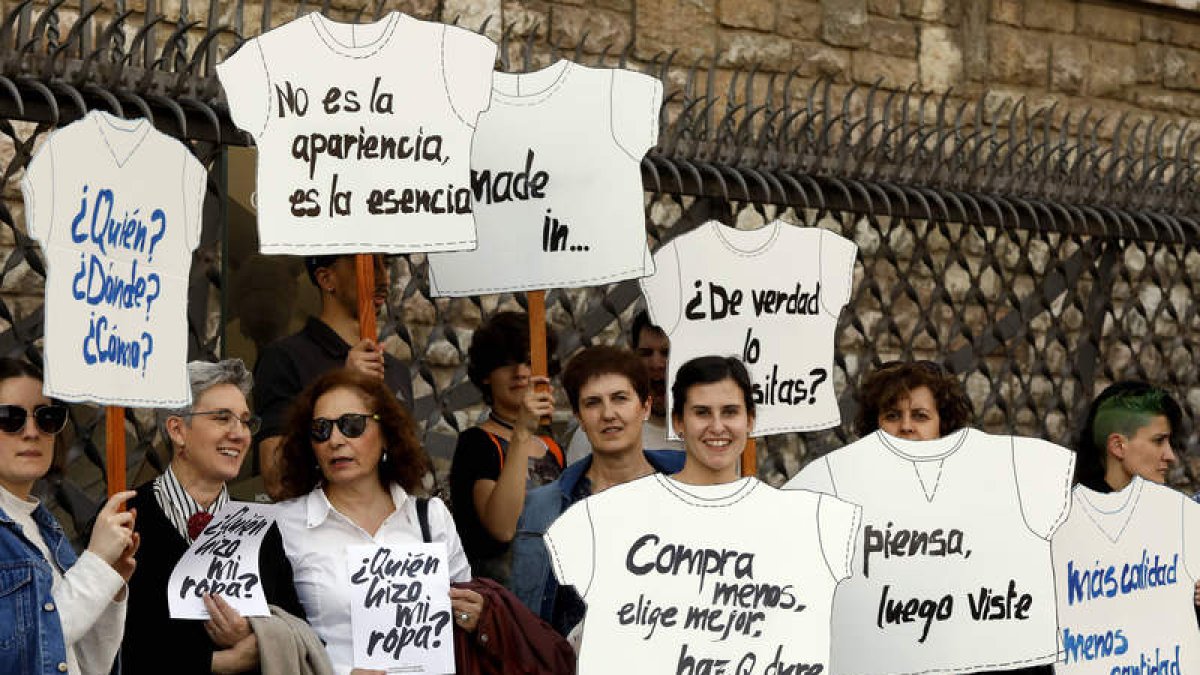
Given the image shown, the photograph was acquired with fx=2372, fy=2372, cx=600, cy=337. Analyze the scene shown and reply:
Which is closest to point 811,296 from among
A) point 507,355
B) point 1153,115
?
point 507,355

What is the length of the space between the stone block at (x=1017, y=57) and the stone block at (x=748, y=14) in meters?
1.47

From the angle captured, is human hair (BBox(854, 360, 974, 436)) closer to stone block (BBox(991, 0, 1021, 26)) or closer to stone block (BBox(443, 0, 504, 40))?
stone block (BBox(443, 0, 504, 40))

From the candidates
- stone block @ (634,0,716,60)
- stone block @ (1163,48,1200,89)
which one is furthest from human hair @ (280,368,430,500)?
stone block @ (1163,48,1200,89)

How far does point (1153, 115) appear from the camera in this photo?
12.5 meters

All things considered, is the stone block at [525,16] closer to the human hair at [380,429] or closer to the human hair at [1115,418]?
the human hair at [1115,418]

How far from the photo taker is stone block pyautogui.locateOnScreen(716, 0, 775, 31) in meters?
10.9

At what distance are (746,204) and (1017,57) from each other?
15.8ft

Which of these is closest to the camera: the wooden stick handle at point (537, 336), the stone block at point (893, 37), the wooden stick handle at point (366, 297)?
the wooden stick handle at point (366, 297)

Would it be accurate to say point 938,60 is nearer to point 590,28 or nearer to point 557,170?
point 590,28

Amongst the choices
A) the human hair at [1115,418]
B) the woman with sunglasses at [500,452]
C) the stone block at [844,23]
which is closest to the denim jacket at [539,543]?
the woman with sunglasses at [500,452]

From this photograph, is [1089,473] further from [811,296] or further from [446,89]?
[446,89]

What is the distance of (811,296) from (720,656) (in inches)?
60.6

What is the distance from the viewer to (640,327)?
656 cm

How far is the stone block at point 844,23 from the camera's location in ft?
37.0
